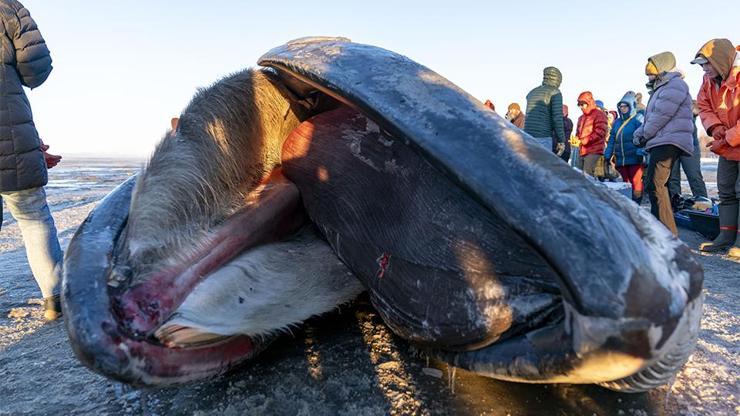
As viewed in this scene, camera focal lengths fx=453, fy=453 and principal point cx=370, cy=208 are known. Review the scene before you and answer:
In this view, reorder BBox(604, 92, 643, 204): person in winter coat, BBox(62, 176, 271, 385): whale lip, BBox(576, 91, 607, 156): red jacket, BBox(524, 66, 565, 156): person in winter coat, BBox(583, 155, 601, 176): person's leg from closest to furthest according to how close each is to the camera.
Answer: BBox(62, 176, 271, 385): whale lip < BBox(604, 92, 643, 204): person in winter coat < BBox(524, 66, 565, 156): person in winter coat < BBox(576, 91, 607, 156): red jacket < BBox(583, 155, 601, 176): person's leg

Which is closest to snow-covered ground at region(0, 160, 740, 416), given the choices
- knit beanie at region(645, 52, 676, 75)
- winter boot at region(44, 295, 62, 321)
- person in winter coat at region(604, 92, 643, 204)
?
winter boot at region(44, 295, 62, 321)

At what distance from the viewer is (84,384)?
5.49 feet

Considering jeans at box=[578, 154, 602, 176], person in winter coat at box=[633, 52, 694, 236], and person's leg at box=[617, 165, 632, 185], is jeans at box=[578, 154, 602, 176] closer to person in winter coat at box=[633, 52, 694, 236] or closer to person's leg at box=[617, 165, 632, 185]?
person's leg at box=[617, 165, 632, 185]

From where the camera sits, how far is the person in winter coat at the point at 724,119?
408 centimetres

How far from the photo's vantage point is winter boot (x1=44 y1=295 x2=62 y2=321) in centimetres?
248

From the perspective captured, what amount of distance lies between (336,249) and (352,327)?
0.56m

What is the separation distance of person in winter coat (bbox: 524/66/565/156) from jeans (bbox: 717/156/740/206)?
2.66m

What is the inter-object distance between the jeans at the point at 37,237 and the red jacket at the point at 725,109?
5.35 meters

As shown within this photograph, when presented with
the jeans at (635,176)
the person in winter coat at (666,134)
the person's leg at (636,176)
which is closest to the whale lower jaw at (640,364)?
the person in winter coat at (666,134)

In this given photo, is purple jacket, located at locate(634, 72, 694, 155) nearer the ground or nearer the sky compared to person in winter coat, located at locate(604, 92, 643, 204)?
nearer the sky

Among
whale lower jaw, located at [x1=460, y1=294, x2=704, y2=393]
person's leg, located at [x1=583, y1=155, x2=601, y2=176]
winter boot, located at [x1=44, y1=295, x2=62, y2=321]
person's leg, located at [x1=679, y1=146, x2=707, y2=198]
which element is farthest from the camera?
person's leg, located at [x1=583, y1=155, x2=601, y2=176]

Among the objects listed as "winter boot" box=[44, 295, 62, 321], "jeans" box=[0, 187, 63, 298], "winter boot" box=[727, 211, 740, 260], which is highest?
"winter boot" box=[727, 211, 740, 260]

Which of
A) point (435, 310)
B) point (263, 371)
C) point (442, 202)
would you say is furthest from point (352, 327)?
point (442, 202)

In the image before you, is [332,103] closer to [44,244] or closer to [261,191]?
[261,191]
